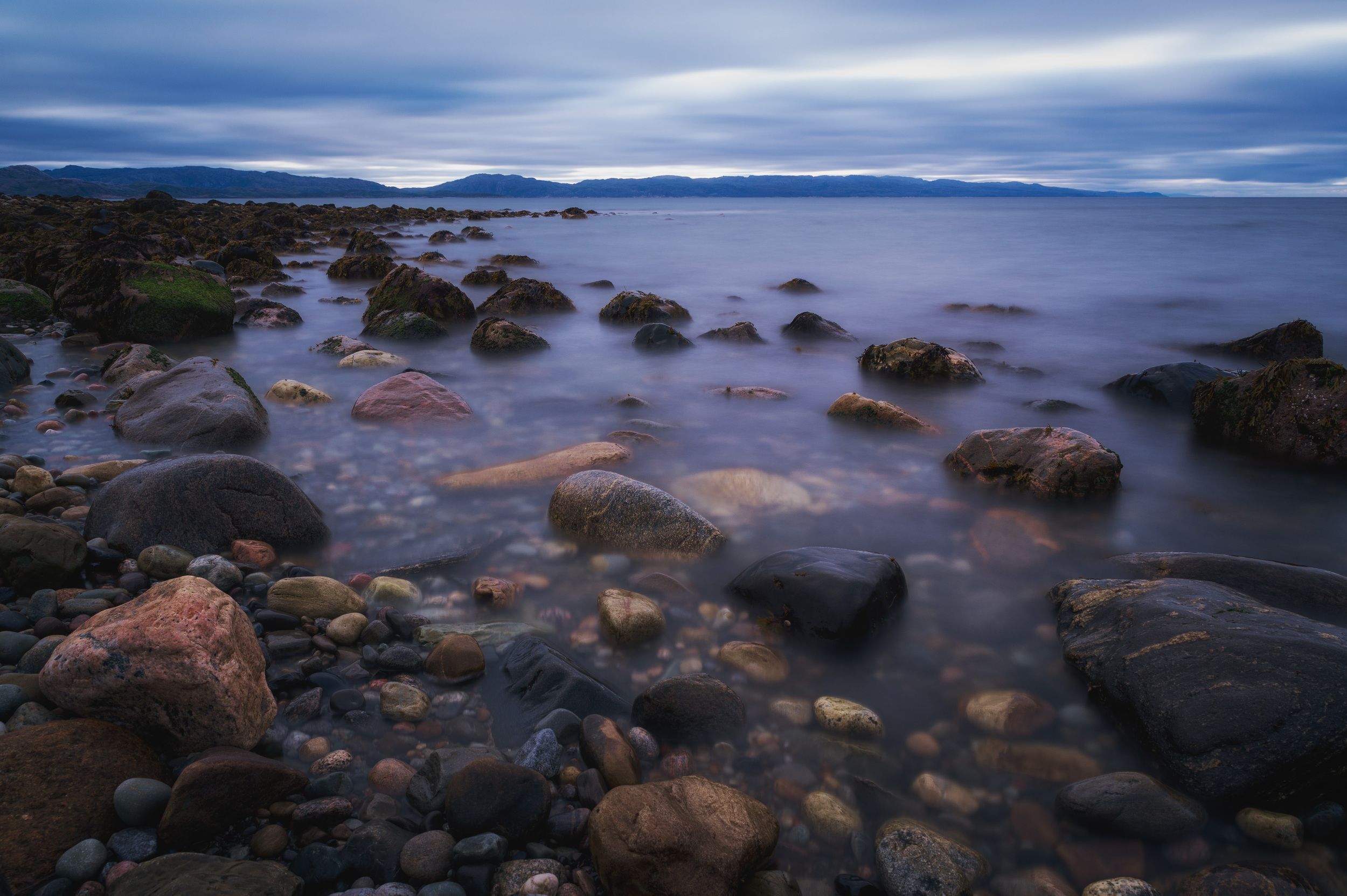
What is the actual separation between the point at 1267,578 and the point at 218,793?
507 cm

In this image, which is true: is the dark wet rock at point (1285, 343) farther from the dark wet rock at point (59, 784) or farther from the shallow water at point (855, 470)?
the dark wet rock at point (59, 784)

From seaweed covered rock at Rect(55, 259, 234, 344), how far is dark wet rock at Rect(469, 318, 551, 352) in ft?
14.1

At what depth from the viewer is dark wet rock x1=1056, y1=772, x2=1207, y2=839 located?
2.55 meters

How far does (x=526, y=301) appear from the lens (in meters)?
15.0

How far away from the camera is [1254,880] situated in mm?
2291

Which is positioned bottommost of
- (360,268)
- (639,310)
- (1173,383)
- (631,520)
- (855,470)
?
(855,470)

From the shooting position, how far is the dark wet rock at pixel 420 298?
13.1m

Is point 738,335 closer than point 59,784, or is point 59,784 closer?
point 59,784

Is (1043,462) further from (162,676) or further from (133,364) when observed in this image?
(133,364)

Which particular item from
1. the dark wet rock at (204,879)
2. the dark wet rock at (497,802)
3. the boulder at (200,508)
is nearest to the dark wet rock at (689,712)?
the dark wet rock at (497,802)

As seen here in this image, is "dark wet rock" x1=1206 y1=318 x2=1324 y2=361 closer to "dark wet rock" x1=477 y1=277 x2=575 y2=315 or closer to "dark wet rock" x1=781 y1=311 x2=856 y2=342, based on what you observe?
"dark wet rock" x1=781 y1=311 x2=856 y2=342

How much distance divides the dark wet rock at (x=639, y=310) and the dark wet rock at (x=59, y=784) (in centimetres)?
1170

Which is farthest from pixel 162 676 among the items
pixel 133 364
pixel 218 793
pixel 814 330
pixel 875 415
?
pixel 814 330

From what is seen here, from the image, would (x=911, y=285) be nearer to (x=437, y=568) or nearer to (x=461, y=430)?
(x=461, y=430)
